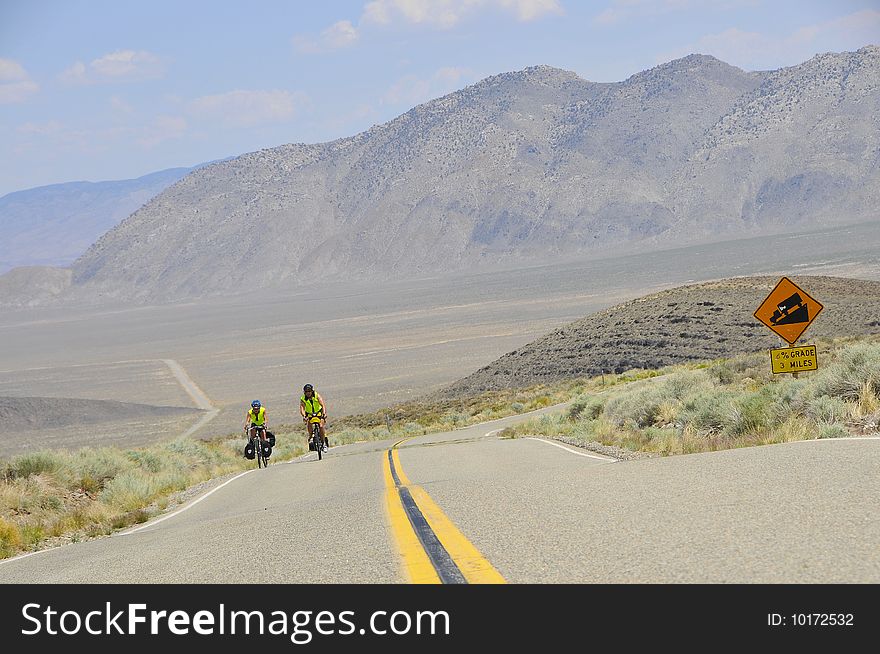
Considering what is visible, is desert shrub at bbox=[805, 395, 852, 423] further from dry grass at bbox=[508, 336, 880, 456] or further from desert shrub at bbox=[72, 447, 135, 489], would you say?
desert shrub at bbox=[72, 447, 135, 489]

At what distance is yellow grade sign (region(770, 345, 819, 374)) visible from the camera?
15969mm

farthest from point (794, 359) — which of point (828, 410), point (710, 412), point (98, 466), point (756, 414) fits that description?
point (98, 466)

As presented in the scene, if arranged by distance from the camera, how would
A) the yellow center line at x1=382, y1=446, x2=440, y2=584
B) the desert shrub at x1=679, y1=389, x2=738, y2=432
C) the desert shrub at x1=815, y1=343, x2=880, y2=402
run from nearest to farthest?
1. the yellow center line at x1=382, y1=446, x2=440, y2=584
2. the desert shrub at x1=815, y1=343, x2=880, y2=402
3. the desert shrub at x1=679, y1=389, x2=738, y2=432

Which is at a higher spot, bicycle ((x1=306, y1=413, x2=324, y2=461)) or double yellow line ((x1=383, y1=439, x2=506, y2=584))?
double yellow line ((x1=383, y1=439, x2=506, y2=584))

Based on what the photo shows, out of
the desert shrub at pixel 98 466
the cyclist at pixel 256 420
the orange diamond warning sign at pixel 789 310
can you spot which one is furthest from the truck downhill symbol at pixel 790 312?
the desert shrub at pixel 98 466

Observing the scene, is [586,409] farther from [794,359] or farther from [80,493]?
[80,493]

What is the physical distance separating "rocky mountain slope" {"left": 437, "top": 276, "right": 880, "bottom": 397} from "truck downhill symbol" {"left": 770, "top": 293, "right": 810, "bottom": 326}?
3215 cm

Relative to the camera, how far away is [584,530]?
6.64 metres

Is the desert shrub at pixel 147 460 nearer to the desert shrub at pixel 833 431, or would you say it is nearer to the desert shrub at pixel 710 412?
the desert shrub at pixel 710 412

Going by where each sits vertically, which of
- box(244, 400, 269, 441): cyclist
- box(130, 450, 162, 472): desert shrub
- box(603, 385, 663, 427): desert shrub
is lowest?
box(130, 450, 162, 472): desert shrub

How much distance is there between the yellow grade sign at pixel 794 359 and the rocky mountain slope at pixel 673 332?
3233 cm

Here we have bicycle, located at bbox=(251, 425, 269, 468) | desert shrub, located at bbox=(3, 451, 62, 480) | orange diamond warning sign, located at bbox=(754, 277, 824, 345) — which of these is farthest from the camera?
bicycle, located at bbox=(251, 425, 269, 468)

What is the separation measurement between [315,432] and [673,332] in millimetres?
37876

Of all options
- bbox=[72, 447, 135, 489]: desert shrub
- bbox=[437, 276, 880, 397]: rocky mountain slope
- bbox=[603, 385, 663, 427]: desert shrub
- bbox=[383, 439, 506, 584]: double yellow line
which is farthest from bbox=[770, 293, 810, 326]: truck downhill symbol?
bbox=[437, 276, 880, 397]: rocky mountain slope
